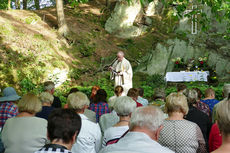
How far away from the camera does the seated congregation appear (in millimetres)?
2330

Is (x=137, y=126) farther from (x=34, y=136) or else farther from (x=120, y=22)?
(x=120, y=22)

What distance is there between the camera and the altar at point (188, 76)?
50.4 ft

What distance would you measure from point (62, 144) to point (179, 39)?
1776cm

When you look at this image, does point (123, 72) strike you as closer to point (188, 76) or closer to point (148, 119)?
point (188, 76)

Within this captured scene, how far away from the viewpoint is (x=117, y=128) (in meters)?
3.67

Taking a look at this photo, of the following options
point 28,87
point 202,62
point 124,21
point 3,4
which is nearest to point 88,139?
point 28,87

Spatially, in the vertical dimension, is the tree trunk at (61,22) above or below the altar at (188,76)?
above

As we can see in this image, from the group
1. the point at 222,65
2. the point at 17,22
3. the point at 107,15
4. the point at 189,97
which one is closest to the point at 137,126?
the point at 189,97

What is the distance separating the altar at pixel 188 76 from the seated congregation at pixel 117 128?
36.1 feet

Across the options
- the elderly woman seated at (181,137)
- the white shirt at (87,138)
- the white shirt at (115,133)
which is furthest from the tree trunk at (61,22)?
the elderly woman seated at (181,137)

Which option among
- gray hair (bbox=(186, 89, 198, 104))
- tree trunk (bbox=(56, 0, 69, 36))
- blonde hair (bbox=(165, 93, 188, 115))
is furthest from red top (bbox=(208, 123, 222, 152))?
tree trunk (bbox=(56, 0, 69, 36))

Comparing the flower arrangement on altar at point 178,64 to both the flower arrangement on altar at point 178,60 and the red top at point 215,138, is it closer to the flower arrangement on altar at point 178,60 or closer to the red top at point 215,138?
the flower arrangement on altar at point 178,60

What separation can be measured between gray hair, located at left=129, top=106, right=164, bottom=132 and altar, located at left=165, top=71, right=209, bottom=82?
1341 centimetres

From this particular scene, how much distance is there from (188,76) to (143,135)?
13795 mm
